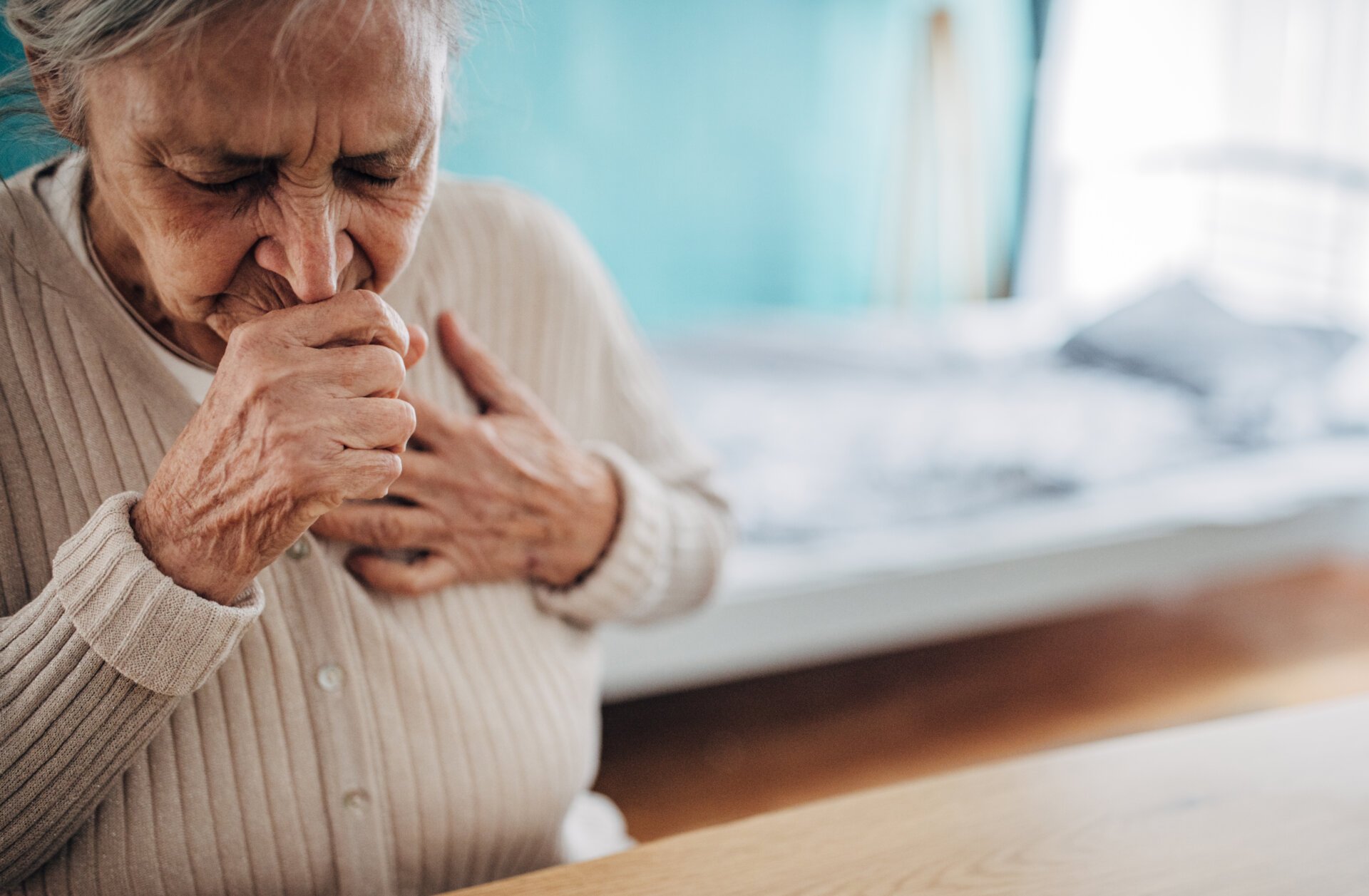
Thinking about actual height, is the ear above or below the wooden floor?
above

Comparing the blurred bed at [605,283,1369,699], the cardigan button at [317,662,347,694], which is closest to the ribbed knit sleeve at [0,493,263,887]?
Answer: the cardigan button at [317,662,347,694]

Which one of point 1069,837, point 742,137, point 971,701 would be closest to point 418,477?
point 1069,837

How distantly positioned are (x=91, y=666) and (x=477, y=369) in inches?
13.7

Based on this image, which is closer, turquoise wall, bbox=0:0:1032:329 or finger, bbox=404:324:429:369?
finger, bbox=404:324:429:369

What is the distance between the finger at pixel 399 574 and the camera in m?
0.73

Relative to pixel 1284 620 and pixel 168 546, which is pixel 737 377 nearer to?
pixel 1284 620

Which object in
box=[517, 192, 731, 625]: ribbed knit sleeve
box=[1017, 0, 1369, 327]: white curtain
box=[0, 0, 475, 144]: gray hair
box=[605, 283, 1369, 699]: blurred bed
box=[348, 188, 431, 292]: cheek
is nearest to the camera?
box=[0, 0, 475, 144]: gray hair

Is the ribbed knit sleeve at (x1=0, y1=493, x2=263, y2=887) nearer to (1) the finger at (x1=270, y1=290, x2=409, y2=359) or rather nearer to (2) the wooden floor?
(1) the finger at (x1=270, y1=290, x2=409, y2=359)

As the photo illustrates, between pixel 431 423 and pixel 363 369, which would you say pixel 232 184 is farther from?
pixel 431 423

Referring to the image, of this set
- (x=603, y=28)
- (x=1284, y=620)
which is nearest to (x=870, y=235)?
(x=603, y=28)

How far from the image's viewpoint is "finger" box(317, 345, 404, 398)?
1.81ft

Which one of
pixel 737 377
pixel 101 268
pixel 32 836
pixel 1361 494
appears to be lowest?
pixel 1361 494

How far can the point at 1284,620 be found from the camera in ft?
8.08

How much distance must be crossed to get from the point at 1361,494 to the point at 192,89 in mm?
2276
